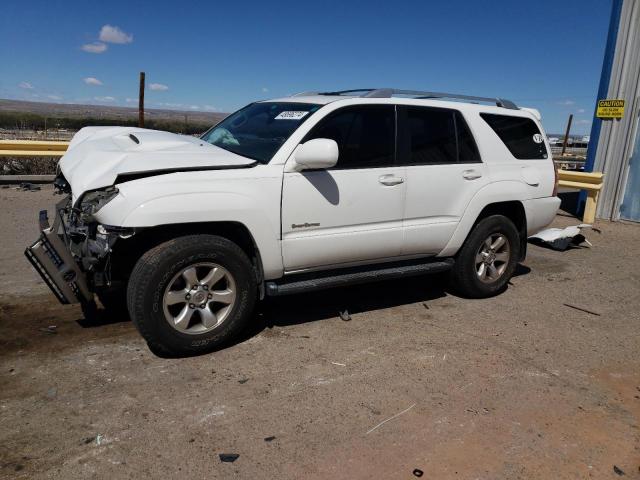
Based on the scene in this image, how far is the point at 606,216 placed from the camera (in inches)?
410

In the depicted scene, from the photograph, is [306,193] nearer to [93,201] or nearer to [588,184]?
[93,201]

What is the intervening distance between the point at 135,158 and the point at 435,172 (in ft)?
8.35

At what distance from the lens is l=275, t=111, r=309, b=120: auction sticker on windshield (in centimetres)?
435

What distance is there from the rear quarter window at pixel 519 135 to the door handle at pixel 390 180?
135 cm

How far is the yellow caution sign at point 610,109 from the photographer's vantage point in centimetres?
986

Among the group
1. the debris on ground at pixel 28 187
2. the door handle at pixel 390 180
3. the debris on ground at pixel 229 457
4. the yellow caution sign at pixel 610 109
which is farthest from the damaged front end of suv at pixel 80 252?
the yellow caution sign at pixel 610 109

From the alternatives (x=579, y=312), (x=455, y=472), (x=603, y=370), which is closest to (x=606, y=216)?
(x=579, y=312)

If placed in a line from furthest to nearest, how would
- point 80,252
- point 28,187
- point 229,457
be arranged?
point 28,187 → point 80,252 → point 229,457

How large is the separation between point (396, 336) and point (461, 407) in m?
1.13

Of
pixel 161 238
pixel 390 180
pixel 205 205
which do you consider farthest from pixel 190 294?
pixel 390 180

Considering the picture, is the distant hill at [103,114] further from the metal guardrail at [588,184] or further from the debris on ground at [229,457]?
the debris on ground at [229,457]

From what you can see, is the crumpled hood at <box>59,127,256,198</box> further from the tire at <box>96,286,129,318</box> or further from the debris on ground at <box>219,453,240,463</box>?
the debris on ground at <box>219,453,240,463</box>

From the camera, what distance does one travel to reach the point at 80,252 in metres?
3.85

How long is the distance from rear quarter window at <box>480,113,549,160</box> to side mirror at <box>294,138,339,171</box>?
6.87 feet
